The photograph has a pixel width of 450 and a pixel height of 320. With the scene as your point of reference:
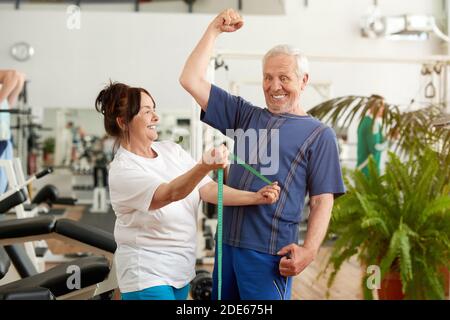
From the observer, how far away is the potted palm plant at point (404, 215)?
2.36 metres

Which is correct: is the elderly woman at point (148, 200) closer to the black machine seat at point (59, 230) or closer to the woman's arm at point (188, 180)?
the woman's arm at point (188, 180)

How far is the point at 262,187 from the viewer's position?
1281 millimetres

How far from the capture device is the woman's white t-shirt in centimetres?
129

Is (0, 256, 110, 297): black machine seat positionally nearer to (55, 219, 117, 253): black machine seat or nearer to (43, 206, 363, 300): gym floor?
(55, 219, 117, 253): black machine seat

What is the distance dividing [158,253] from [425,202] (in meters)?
1.47

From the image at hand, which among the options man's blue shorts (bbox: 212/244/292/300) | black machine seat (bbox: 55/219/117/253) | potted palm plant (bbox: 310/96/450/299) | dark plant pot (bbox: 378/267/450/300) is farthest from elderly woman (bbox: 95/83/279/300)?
dark plant pot (bbox: 378/267/450/300)

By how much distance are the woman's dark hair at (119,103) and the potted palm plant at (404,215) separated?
1.21 metres

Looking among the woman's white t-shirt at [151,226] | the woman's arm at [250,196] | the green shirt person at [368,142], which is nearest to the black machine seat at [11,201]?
the woman's white t-shirt at [151,226]

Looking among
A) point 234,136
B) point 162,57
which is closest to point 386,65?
point 162,57

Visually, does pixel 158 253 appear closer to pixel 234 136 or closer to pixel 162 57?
pixel 234 136

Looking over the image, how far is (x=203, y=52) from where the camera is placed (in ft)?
4.17

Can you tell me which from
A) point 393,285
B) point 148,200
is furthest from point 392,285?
point 148,200
